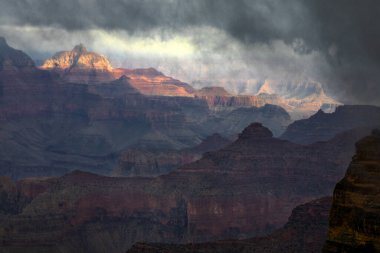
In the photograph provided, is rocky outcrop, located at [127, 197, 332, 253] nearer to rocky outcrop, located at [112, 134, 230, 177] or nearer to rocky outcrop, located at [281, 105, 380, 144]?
rocky outcrop, located at [281, 105, 380, 144]

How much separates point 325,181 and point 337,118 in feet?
168

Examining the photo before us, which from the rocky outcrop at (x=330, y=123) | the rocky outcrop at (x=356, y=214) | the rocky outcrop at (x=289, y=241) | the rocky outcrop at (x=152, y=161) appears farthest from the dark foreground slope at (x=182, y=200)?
the rocky outcrop at (x=356, y=214)

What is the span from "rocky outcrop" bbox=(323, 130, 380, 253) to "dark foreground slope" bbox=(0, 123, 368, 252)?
69.5 meters

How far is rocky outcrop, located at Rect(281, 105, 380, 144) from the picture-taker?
566ft

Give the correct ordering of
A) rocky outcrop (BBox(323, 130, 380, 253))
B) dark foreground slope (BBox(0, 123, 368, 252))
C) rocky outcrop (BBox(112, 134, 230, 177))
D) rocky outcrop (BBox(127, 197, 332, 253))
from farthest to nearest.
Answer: rocky outcrop (BBox(112, 134, 230, 177))
dark foreground slope (BBox(0, 123, 368, 252))
rocky outcrop (BBox(127, 197, 332, 253))
rocky outcrop (BBox(323, 130, 380, 253))

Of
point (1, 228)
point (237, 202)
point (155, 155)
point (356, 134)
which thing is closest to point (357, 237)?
point (1, 228)

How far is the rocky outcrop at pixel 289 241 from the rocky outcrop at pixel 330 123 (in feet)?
261

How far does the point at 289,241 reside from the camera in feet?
276

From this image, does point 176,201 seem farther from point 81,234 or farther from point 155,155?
point 155,155

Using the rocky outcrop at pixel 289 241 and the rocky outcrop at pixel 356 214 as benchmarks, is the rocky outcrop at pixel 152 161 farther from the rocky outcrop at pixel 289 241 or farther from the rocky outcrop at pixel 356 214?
the rocky outcrop at pixel 356 214

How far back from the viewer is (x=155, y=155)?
17512 cm

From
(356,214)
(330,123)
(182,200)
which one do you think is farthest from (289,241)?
(330,123)

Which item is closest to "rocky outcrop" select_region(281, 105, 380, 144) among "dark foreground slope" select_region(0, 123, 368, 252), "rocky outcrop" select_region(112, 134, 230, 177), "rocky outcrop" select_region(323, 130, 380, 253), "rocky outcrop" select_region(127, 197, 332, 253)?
"rocky outcrop" select_region(112, 134, 230, 177)

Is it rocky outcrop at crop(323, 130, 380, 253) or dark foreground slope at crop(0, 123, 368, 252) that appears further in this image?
dark foreground slope at crop(0, 123, 368, 252)
